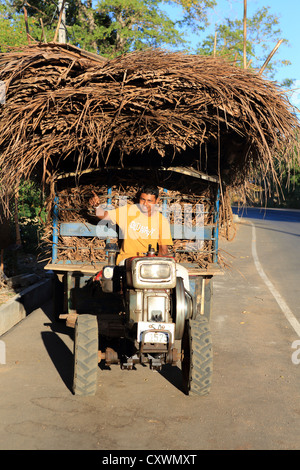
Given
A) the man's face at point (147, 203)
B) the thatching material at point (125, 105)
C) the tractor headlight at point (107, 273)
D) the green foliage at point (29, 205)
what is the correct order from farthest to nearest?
the green foliage at point (29, 205)
the man's face at point (147, 203)
the thatching material at point (125, 105)
the tractor headlight at point (107, 273)

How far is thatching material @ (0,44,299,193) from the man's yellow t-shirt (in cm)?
80

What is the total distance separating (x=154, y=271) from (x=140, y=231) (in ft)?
4.67

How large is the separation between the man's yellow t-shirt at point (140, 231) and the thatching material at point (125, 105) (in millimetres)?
800

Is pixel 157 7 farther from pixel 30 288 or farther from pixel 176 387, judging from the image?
pixel 176 387

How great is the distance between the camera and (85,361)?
498 cm

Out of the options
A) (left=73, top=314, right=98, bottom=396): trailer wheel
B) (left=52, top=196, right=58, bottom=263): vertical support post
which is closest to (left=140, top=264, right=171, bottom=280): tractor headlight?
(left=73, top=314, right=98, bottom=396): trailer wheel

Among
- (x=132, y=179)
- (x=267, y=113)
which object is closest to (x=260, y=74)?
(x=267, y=113)

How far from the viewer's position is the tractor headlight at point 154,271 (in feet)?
15.8

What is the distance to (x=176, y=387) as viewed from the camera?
211 inches

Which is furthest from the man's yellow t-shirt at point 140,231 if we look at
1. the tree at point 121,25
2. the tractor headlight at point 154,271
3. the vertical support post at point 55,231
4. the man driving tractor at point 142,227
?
the tree at point 121,25

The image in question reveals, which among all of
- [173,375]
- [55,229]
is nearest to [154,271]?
[173,375]

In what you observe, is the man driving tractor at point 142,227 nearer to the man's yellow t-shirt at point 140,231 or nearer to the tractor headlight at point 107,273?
the man's yellow t-shirt at point 140,231

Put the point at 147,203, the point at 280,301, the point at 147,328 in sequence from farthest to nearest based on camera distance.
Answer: the point at 280,301, the point at 147,203, the point at 147,328

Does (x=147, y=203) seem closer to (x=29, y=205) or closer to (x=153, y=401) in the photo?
(x=153, y=401)
